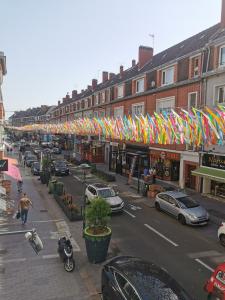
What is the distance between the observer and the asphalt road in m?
9.73

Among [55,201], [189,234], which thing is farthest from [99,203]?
[55,201]

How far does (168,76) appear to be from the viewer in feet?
84.7

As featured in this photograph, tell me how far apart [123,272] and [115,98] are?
31.3 m

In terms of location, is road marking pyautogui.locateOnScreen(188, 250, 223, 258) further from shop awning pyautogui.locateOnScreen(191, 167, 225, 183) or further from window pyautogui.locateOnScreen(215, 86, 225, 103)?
window pyautogui.locateOnScreen(215, 86, 225, 103)

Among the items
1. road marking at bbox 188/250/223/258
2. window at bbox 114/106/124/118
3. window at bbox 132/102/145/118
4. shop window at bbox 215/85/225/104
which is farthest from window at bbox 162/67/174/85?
road marking at bbox 188/250/223/258

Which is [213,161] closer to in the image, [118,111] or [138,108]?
[138,108]

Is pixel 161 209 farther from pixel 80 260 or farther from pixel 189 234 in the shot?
pixel 80 260

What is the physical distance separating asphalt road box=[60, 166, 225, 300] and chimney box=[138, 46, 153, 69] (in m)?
22.7

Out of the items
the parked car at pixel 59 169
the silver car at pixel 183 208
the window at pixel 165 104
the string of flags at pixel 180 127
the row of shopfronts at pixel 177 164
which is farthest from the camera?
the parked car at pixel 59 169

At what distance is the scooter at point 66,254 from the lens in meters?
9.64

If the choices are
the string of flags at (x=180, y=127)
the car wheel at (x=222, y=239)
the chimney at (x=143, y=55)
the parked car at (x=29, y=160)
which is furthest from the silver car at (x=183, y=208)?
the parked car at (x=29, y=160)

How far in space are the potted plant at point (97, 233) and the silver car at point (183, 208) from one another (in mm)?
6206

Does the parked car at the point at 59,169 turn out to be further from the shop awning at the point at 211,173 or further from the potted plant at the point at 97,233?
the potted plant at the point at 97,233

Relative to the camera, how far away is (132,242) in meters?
12.5
